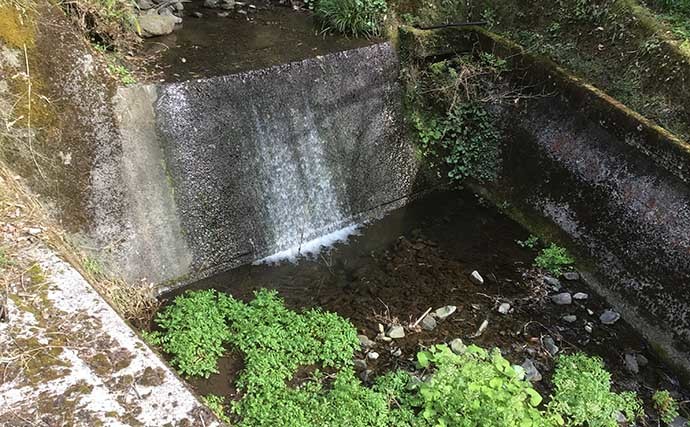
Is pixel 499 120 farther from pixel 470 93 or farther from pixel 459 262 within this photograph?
pixel 459 262

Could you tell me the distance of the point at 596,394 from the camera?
4.43 m

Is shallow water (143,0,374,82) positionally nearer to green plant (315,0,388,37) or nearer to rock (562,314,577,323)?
green plant (315,0,388,37)

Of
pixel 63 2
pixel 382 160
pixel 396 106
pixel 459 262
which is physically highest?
pixel 63 2

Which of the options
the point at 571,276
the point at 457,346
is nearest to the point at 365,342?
the point at 457,346

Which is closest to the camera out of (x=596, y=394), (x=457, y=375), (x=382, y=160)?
(x=457, y=375)

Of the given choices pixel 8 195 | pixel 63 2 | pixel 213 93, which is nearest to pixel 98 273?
pixel 8 195

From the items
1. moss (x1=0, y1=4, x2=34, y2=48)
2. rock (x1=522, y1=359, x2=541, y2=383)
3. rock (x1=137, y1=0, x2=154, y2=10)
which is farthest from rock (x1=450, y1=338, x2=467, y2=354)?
rock (x1=137, y1=0, x2=154, y2=10)

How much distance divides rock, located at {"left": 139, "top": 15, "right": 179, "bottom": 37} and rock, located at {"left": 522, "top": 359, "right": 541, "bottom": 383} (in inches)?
195

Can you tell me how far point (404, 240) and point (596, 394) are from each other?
99.9 inches

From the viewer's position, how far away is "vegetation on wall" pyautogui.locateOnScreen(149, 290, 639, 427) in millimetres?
3711

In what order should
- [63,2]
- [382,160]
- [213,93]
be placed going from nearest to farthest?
[63,2], [213,93], [382,160]

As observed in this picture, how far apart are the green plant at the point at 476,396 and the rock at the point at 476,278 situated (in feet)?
5.83

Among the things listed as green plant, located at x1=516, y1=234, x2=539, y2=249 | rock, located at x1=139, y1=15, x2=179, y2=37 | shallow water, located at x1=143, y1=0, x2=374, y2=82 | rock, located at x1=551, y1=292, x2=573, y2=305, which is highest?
rock, located at x1=139, y1=15, x2=179, y2=37

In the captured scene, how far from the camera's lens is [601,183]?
581cm
